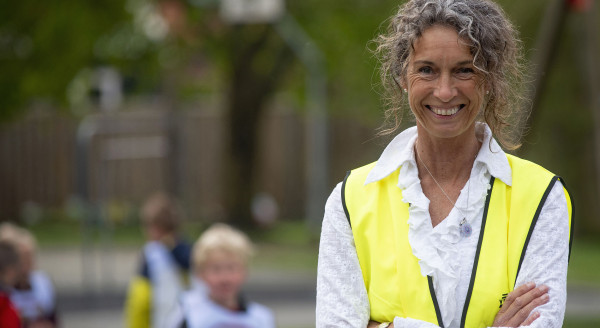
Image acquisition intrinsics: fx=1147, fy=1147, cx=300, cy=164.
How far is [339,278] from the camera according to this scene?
121 inches

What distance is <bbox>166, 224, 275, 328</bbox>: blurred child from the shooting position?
258 inches

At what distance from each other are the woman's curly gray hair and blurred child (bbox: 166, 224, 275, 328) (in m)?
3.51

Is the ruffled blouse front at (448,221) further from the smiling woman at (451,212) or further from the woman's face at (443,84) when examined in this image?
the woman's face at (443,84)

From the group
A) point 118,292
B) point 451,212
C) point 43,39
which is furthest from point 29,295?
point 118,292

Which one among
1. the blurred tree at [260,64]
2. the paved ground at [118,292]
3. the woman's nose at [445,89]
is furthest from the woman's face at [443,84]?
the blurred tree at [260,64]

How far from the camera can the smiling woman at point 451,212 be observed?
2916mm

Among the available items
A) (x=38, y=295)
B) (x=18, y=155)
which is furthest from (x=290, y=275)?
(x=18, y=155)

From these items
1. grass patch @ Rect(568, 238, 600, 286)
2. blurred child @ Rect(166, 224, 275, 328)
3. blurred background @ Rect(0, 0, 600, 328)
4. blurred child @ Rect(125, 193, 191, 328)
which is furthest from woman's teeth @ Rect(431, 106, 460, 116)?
grass patch @ Rect(568, 238, 600, 286)

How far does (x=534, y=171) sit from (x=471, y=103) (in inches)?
9.8

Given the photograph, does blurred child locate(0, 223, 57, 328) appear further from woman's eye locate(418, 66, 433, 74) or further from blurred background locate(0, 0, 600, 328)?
woman's eye locate(418, 66, 433, 74)

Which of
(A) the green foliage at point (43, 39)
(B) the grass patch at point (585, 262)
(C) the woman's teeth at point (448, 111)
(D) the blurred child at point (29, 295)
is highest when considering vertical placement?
(A) the green foliage at point (43, 39)

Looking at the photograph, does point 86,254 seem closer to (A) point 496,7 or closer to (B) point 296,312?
(B) point 296,312

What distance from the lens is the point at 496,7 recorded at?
3059 millimetres

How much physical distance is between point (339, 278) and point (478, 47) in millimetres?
712
